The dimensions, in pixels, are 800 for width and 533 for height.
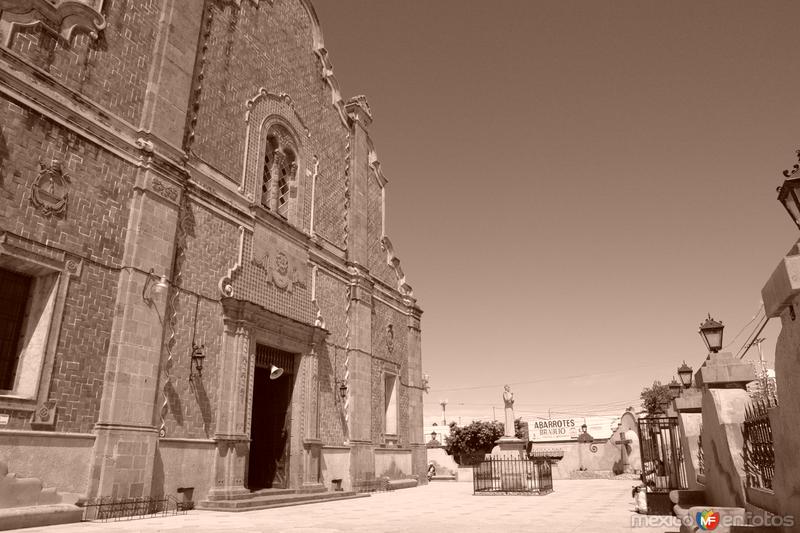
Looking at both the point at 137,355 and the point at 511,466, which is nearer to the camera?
the point at 137,355

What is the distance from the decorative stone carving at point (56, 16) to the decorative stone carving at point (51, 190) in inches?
81.3

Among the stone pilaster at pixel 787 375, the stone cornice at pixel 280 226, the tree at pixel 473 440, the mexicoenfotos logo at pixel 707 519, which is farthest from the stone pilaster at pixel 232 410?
the tree at pixel 473 440

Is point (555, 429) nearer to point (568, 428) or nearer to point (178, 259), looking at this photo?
point (568, 428)

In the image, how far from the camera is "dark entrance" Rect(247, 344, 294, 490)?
1423 cm

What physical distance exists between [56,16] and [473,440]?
168 ft

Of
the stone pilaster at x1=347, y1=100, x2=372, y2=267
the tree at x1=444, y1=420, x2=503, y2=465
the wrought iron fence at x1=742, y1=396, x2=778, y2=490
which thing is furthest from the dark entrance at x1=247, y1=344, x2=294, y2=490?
the tree at x1=444, y1=420, x2=503, y2=465

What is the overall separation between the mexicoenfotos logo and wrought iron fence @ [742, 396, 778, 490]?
0.71 m

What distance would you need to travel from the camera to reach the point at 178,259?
1160cm

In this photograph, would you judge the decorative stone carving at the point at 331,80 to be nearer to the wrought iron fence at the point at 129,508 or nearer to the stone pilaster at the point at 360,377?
the stone pilaster at the point at 360,377

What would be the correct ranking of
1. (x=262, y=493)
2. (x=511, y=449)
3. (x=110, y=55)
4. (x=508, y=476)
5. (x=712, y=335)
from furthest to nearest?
(x=511, y=449) → (x=508, y=476) → (x=262, y=493) → (x=110, y=55) → (x=712, y=335)

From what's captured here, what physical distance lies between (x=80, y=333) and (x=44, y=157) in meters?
→ 3.03

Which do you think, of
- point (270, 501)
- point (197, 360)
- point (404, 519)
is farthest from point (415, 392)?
point (404, 519)

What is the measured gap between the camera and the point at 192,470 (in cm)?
1102

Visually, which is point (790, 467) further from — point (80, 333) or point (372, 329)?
point (372, 329)
